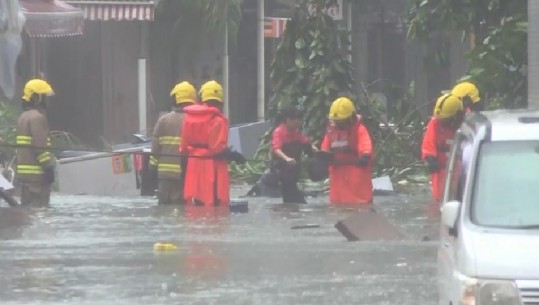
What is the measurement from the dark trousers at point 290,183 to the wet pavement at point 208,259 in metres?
0.61

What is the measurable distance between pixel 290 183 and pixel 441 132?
294cm

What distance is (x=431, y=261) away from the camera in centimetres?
1227

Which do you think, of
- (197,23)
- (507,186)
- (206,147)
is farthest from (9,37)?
(197,23)

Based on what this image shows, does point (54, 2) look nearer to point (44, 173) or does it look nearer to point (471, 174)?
point (44, 173)

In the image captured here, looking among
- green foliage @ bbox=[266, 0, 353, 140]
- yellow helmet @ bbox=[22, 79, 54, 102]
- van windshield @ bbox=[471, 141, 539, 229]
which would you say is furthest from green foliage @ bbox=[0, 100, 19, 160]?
van windshield @ bbox=[471, 141, 539, 229]

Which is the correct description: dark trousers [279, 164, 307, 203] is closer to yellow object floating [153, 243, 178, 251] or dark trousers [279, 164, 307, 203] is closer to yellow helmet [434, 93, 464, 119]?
yellow helmet [434, 93, 464, 119]

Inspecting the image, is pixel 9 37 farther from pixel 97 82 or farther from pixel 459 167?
pixel 97 82

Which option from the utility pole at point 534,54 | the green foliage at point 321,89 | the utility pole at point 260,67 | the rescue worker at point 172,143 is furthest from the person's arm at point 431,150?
the utility pole at point 260,67

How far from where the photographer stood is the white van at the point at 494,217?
23.2 feet

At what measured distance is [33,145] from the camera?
16719 mm

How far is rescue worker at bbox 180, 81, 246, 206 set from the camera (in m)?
16.8

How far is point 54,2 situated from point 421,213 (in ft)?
36.2

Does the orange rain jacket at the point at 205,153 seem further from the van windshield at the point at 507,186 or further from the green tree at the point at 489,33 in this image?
the van windshield at the point at 507,186

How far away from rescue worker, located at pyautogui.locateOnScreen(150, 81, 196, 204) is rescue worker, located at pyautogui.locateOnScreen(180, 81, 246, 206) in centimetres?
17
